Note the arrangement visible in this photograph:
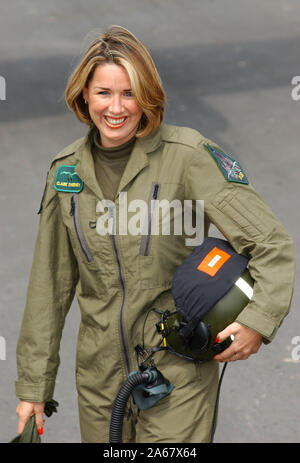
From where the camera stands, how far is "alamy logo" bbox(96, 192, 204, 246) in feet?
11.8

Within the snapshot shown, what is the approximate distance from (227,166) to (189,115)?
5938 millimetres

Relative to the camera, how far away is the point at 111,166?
373 centimetres

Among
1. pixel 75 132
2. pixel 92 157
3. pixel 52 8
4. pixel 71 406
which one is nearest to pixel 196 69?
pixel 75 132

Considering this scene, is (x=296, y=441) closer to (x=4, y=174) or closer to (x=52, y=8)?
(x=4, y=174)

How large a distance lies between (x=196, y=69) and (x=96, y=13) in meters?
2.00

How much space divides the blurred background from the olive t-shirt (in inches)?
18.6

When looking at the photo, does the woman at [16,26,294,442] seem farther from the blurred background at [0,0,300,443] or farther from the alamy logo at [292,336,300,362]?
the alamy logo at [292,336,300,362]

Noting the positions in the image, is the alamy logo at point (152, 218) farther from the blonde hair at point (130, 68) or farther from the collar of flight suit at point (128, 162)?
the blonde hair at point (130, 68)

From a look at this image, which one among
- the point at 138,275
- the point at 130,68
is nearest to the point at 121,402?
the point at 138,275

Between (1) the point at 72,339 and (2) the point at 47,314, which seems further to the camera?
(1) the point at 72,339

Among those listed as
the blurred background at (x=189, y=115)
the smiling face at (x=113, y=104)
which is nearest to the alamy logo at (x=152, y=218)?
the smiling face at (x=113, y=104)

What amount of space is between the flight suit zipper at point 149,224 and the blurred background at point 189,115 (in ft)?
2.25

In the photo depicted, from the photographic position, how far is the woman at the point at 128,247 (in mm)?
3502

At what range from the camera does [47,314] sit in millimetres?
3902
